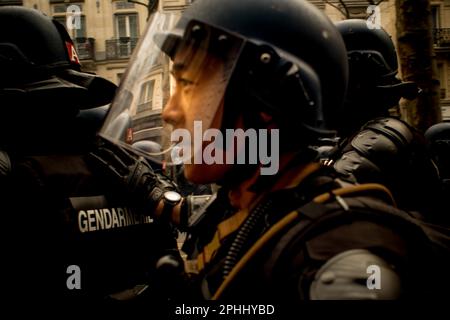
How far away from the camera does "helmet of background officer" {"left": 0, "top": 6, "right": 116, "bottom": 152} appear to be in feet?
6.67

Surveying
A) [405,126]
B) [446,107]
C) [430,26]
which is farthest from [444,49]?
[405,126]

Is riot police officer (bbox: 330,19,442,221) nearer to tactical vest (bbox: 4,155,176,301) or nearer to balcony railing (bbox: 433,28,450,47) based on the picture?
tactical vest (bbox: 4,155,176,301)

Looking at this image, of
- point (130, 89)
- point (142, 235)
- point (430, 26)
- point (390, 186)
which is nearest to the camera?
point (130, 89)

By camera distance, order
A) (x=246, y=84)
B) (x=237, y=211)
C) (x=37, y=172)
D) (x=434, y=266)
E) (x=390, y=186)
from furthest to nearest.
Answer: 1. (x=390, y=186)
2. (x=37, y=172)
3. (x=237, y=211)
4. (x=246, y=84)
5. (x=434, y=266)

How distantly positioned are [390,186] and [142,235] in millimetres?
1302

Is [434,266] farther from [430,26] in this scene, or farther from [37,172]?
[430,26]

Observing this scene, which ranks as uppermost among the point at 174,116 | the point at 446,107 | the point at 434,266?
the point at 174,116

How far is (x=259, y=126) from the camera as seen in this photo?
1.41 m

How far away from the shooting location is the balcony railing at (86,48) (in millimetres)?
19141

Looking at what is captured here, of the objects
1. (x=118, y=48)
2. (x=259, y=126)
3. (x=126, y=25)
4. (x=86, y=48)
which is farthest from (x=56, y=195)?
(x=86, y=48)

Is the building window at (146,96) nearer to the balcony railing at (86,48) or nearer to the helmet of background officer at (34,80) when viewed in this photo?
the helmet of background officer at (34,80)

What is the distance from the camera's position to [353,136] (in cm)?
282

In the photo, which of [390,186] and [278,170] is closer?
[278,170]

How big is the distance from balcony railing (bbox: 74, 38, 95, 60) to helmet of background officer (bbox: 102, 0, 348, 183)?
18.7 meters
